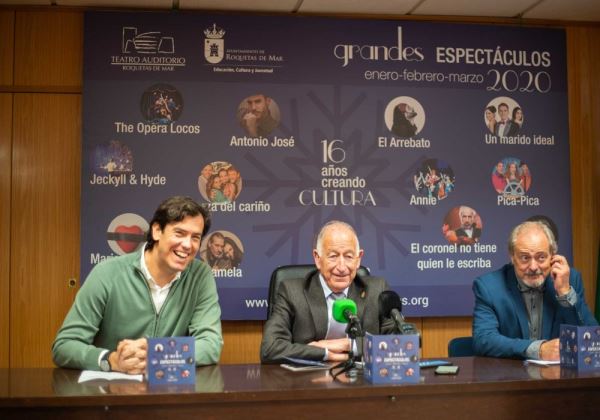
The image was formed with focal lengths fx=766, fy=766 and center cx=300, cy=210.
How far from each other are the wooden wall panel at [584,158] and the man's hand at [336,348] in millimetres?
2704

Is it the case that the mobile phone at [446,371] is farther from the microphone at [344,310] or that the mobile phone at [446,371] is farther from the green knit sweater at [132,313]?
the green knit sweater at [132,313]

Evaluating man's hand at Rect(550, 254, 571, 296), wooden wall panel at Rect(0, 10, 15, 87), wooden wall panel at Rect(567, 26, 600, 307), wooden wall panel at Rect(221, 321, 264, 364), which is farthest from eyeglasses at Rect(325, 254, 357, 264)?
wooden wall panel at Rect(0, 10, 15, 87)

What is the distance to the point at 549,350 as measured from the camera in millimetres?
3121

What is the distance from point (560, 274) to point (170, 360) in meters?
1.82

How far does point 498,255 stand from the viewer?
510cm

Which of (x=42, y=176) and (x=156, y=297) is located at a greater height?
(x=42, y=176)

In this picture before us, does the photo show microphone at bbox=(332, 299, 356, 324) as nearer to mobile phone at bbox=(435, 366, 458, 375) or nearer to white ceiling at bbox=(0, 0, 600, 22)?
mobile phone at bbox=(435, 366, 458, 375)

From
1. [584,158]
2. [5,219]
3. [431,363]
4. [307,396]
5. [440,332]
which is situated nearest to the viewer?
[307,396]

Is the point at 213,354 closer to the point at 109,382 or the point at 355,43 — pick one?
the point at 109,382

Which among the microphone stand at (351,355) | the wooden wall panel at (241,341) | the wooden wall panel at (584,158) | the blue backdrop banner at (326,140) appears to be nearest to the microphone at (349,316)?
the microphone stand at (351,355)

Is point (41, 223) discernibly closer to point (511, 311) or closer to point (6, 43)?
point (6, 43)

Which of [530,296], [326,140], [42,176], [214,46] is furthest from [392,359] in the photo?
[42,176]

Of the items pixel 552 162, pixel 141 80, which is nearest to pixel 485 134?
pixel 552 162

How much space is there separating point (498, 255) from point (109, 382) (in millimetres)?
3184
